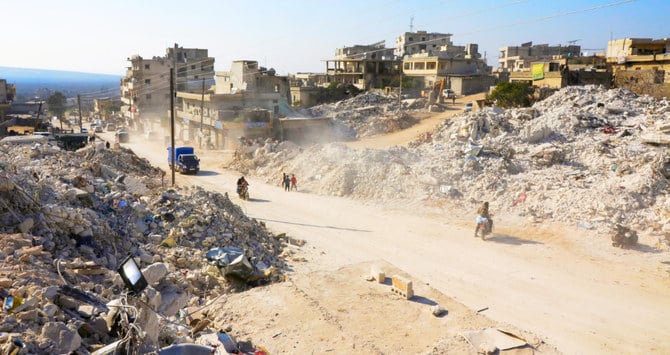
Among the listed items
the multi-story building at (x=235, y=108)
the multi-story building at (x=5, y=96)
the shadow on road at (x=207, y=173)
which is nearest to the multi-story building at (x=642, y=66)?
the multi-story building at (x=235, y=108)

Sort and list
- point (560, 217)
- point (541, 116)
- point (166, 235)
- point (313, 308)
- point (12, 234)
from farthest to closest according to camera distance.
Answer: point (541, 116) < point (560, 217) < point (166, 235) < point (313, 308) < point (12, 234)

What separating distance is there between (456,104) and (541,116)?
2091cm

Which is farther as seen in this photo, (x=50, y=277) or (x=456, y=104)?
(x=456, y=104)

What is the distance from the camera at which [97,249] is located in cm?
1077

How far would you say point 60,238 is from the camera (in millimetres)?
10258

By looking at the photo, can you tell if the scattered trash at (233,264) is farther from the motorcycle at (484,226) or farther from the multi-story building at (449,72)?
A: the multi-story building at (449,72)

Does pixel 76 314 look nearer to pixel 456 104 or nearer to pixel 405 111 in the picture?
pixel 405 111

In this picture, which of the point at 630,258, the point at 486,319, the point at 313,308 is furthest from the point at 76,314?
the point at 630,258

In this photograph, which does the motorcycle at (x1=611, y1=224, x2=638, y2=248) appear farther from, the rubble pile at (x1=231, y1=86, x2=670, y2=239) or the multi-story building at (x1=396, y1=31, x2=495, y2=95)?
the multi-story building at (x1=396, y1=31, x2=495, y2=95)

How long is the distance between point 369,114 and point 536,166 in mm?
26842

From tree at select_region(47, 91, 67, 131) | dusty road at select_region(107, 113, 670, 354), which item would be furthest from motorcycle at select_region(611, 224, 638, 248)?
tree at select_region(47, 91, 67, 131)

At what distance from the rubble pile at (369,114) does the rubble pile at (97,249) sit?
2778cm

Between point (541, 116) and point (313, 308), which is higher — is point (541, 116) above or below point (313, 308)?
above

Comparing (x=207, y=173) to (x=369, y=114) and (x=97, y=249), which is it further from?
(x=369, y=114)
